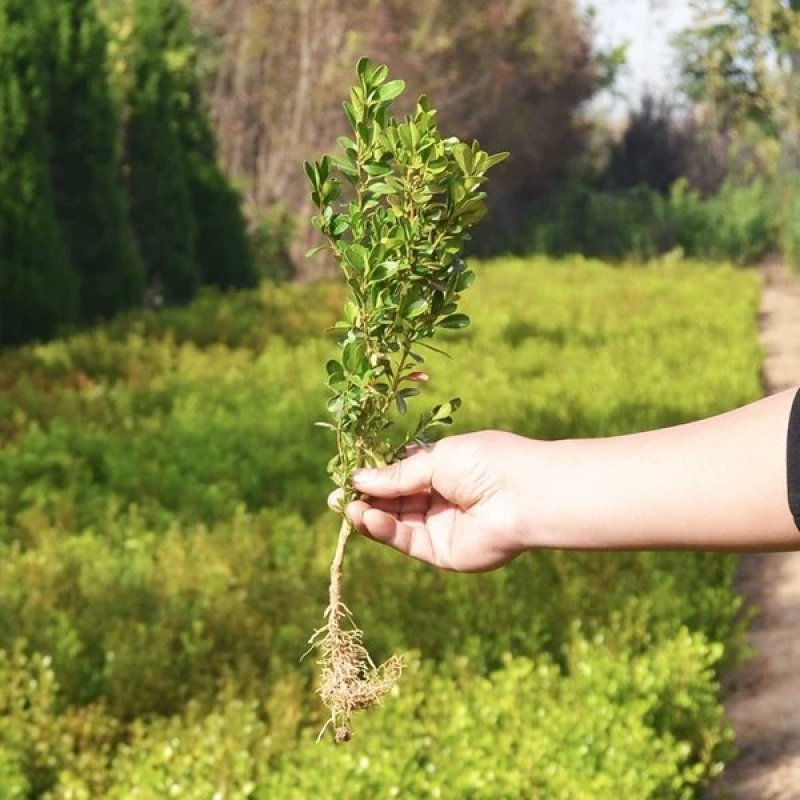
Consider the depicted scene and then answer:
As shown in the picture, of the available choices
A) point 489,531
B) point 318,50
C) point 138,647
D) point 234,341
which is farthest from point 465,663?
point 318,50

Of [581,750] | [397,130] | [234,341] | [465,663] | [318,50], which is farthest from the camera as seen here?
[318,50]

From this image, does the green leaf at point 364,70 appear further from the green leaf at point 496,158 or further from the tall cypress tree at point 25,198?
the tall cypress tree at point 25,198

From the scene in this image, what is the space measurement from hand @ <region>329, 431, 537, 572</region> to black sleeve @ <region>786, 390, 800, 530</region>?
1.29 ft

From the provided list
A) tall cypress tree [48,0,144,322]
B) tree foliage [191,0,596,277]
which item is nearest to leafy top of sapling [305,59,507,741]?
tall cypress tree [48,0,144,322]

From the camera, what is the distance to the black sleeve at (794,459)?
1.56 metres

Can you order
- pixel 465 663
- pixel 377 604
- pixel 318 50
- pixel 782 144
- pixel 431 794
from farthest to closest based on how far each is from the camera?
pixel 782 144 < pixel 318 50 < pixel 377 604 < pixel 465 663 < pixel 431 794

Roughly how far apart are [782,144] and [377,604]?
60.7 feet

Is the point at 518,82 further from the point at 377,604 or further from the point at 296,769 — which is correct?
the point at 296,769

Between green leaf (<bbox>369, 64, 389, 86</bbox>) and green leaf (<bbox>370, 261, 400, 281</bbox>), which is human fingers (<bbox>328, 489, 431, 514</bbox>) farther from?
green leaf (<bbox>369, 64, 389, 86</bbox>)

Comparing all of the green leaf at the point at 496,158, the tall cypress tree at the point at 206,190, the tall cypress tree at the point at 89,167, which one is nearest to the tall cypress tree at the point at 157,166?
the tall cypress tree at the point at 206,190

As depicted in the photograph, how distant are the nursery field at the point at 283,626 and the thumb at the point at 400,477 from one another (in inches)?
34.3

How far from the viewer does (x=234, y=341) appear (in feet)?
34.1

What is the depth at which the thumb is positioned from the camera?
1838mm

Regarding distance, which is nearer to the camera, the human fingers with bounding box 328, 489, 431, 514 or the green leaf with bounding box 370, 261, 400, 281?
the green leaf with bounding box 370, 261, 400, 281
